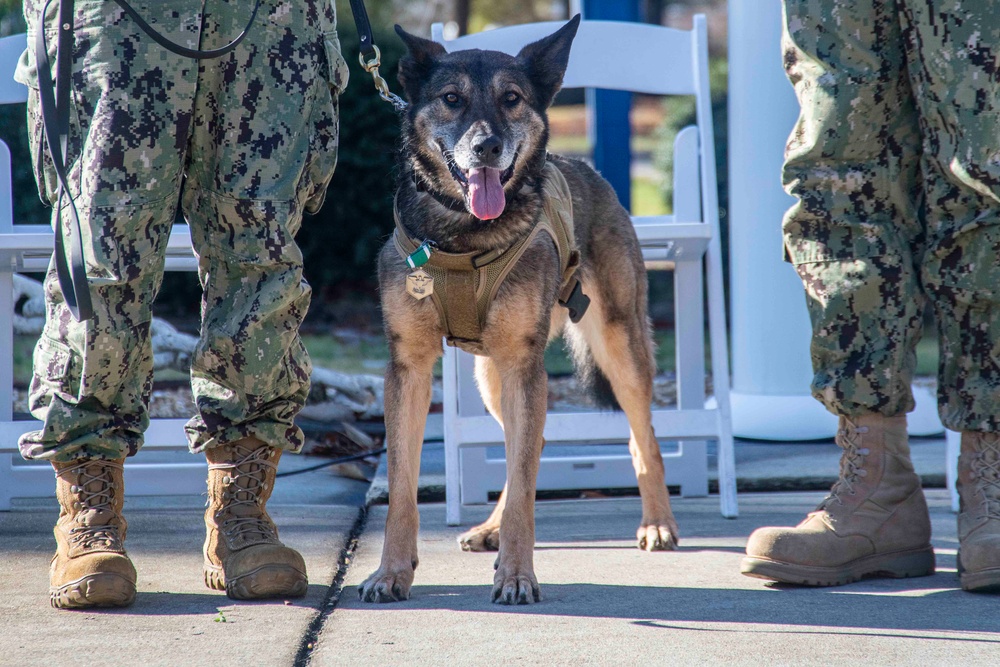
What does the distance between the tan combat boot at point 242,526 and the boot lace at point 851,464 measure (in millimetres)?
1401

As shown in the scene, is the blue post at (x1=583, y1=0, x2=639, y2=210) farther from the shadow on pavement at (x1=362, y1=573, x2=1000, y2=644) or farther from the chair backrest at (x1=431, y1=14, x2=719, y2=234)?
the shadow on pavement at (x1=362, y1=573, x2=1000, y2=644)

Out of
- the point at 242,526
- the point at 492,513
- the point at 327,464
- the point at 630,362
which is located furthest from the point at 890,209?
the point at 327,464

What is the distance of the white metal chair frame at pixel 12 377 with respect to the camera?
3.37m

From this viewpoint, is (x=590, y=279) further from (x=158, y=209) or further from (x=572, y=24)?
(x=158, y=209)

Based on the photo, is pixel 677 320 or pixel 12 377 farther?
pixel 677 320

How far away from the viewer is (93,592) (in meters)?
2.34

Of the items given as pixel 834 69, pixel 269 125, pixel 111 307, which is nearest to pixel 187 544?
pixel 111 307

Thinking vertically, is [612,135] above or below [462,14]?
below

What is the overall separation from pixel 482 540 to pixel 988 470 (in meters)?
1.43

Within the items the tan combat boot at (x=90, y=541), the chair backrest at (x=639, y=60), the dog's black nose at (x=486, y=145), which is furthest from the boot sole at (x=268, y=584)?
the chair backrest at (x=639, y=60)

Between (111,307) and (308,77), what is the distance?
0.71m

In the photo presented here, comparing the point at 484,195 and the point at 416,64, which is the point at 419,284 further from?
the point at 416,64

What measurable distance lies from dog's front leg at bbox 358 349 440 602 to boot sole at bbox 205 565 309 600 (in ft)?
0.55

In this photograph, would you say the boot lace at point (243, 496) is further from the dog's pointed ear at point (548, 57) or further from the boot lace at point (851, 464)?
the boot lace at point (851, 464)
